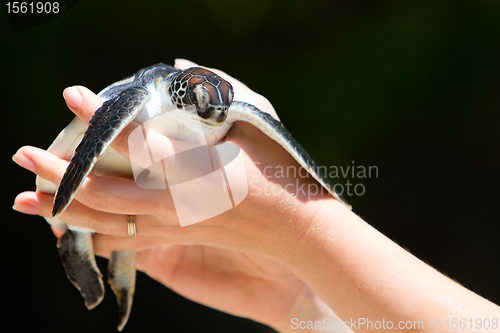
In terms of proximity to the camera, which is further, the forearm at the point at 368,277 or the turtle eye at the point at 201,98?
the turtle eye at the point at 201,98

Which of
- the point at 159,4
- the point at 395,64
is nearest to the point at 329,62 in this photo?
the point at 395,64

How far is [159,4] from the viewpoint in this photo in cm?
211

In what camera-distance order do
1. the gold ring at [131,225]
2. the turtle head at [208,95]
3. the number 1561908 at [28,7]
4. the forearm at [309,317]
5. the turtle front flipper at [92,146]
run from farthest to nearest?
the number 1561908 at [28,7]
the forearm at [309,317]
the gold ring at [131,225]
the turtle head at [208,95]
the turtle front flipper at [92,146]

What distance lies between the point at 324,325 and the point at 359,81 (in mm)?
1665

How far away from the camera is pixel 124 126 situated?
804mm

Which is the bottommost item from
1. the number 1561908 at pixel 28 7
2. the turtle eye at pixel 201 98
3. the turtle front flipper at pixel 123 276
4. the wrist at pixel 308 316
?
the wrist at pixel 308 316

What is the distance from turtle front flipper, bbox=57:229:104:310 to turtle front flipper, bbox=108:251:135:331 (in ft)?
0.19

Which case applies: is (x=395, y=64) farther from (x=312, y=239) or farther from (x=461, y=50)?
(x=312, y=239)

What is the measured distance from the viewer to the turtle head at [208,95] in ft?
2.86

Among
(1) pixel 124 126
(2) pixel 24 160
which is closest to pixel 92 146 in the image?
(1) pixel 124 126

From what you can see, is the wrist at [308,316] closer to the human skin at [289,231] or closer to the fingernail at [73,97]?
the human skin at [289,231]

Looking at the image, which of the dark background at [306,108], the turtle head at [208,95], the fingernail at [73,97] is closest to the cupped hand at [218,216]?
the fingernail at [73,97]

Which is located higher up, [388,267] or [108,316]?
[388,267]

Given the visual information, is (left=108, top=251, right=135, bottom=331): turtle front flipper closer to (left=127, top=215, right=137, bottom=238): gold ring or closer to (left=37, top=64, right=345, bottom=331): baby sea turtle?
(left=37, top=64, right=345, bottom=331): baby sea turtle
